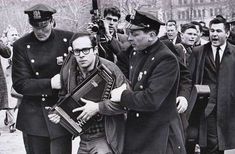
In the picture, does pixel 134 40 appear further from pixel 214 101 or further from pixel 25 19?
pixel 25 19

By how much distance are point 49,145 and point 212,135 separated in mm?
2283

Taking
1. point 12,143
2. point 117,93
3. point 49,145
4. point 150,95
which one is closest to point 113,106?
point 117,93

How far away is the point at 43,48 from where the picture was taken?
4.67 metres

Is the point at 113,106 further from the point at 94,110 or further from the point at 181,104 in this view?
the point at 181,104

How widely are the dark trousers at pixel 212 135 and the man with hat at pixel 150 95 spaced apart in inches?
76.9

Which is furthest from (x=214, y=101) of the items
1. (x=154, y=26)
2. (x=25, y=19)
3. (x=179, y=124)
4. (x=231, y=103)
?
(x=25, y=19)

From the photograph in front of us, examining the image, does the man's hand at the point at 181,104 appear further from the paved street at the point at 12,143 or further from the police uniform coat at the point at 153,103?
the paved street at the point at 12,143

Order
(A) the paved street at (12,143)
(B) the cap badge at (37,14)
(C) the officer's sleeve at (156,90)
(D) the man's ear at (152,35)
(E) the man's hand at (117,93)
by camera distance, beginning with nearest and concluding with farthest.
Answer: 1. (C) the officer's sleeve at (156,90)
2. (E) the man's hand at (117,93)
3. (D) the man's ear at (152,35)
4. (B) the cap badge at (37,14)
5. (A) the paved street at (12,143)

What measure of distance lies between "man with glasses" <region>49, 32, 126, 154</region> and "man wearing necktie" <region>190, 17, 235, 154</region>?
2094 millimetres

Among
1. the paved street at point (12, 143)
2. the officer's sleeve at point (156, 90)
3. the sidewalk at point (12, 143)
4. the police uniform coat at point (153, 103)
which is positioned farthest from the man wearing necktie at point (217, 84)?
the sidewalk at point (12, 143)

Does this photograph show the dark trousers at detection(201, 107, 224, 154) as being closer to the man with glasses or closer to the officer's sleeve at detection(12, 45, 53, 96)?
the man with glasses

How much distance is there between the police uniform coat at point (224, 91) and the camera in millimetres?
5930

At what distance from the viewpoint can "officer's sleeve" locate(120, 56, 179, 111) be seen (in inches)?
148

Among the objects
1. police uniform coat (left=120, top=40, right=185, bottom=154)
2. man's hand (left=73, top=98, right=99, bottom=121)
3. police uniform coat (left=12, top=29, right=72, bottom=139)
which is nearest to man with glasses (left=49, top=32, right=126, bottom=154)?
man's hand (left=73, top=98, right=99, bottom=121)
